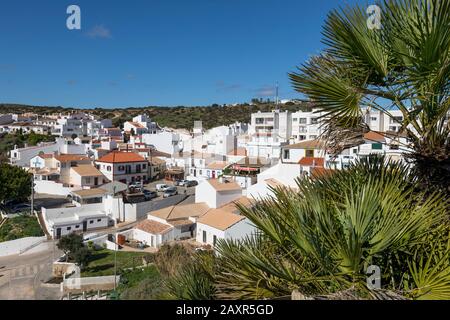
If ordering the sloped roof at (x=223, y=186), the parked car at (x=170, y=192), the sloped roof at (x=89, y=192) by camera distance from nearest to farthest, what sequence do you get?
the sloped roof at (x=223, y=186) < the sloped roof at (x=89, y=192) < the parked car at (x=170, y=192)

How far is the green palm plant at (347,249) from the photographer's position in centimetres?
319

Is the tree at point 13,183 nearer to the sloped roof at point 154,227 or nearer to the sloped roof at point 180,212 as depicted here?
the sloped roof at point 180,212

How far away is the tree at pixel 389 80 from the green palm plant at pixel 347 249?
615 millimetres

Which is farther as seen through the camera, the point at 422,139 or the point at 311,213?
the point at 422,139

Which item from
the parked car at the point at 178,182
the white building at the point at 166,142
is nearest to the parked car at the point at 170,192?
the parked car at the point at 178,182

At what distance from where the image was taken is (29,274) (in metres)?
23.5

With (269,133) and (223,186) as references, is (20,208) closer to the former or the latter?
(223,186)

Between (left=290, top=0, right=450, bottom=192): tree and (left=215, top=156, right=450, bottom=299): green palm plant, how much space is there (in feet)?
2.02

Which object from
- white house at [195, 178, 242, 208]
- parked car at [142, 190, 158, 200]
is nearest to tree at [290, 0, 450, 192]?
white house at [195, 178, 242, 208]
